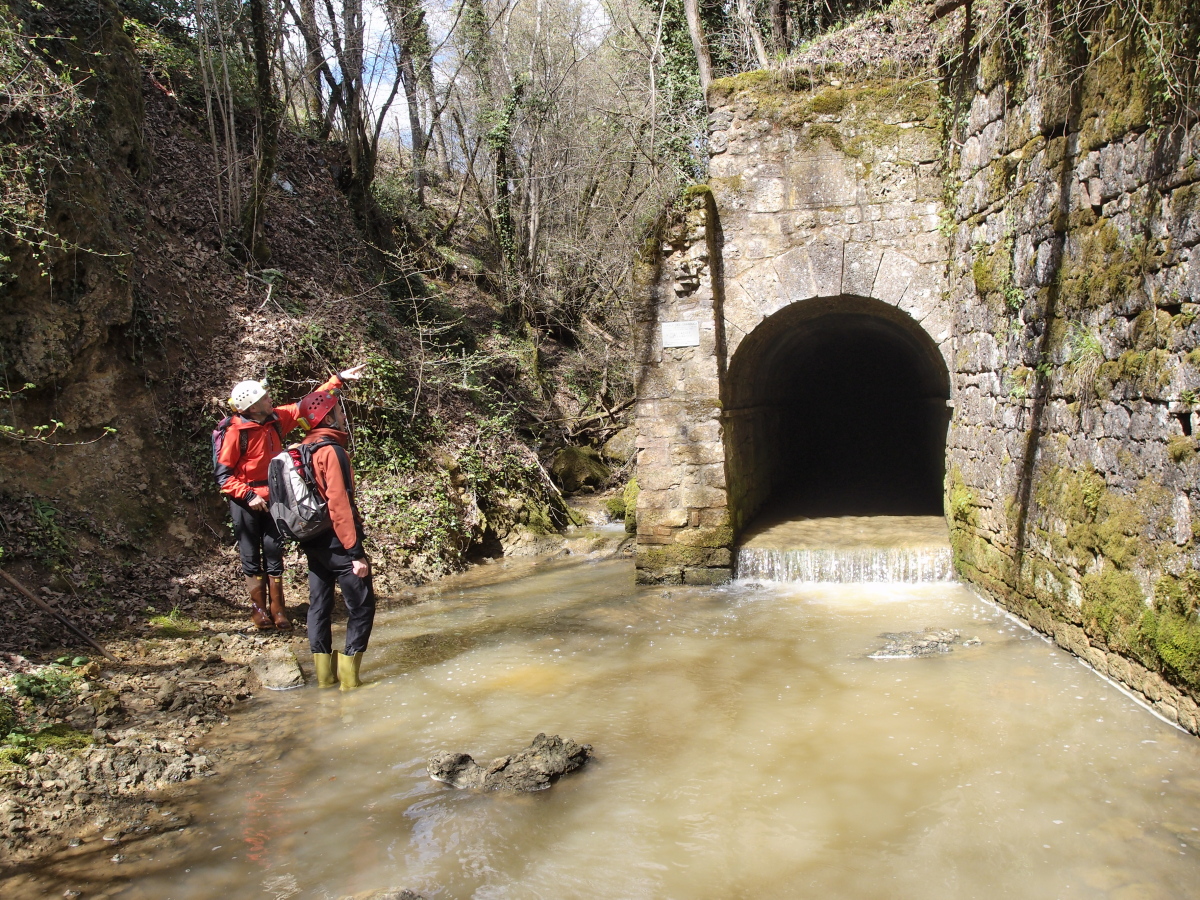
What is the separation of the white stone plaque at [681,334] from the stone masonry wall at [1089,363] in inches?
94.4

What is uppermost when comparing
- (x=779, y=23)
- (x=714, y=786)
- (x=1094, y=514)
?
(x=779, y=23)

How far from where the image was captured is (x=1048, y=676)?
15.9 feet

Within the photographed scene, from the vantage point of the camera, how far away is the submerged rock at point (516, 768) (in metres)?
3.76

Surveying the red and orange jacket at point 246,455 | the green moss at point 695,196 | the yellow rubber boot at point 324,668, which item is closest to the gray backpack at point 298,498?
the yellow rubber boot at point 324,668

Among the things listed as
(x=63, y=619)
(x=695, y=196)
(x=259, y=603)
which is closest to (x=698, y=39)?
(x=695, y=196)

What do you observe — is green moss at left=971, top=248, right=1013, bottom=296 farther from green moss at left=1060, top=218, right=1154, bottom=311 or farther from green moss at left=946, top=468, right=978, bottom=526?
green moss at left=946, top=468, right=978, bottom=526

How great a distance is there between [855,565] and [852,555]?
10cm

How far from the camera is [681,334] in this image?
775cm

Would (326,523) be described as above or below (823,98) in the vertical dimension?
below

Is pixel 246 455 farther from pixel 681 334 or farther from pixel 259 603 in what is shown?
pixel 681 334

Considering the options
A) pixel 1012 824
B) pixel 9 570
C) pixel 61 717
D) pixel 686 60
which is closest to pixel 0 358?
pixel 9 570

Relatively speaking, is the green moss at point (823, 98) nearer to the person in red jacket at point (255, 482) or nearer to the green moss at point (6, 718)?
the person in red jacket at point (255, 482)

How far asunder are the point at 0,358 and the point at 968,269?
7608mm

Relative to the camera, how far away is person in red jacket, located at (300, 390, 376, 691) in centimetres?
486
